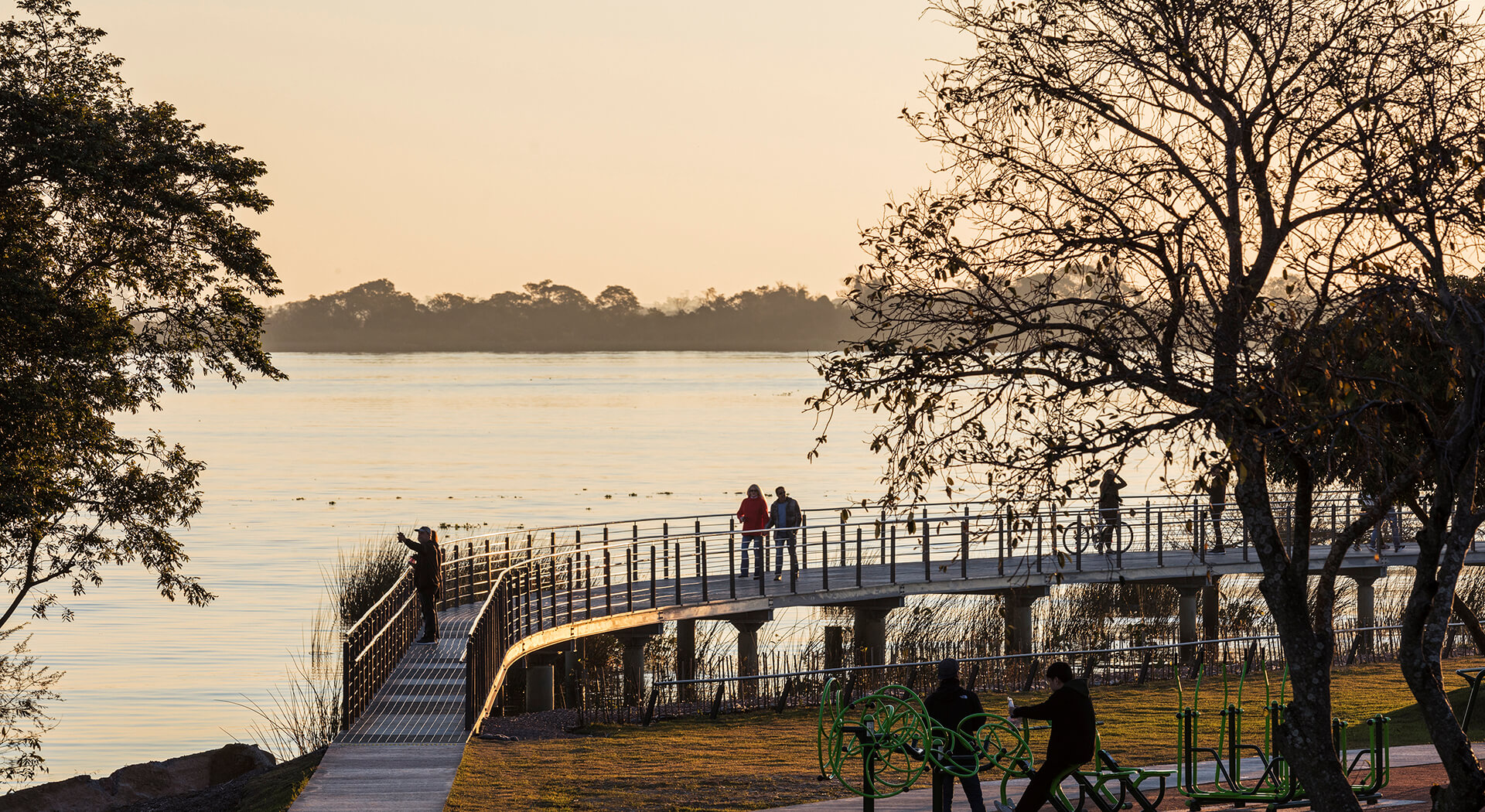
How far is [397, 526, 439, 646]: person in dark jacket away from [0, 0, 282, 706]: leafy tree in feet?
12.3

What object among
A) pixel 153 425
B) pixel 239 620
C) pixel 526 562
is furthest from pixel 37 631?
pixel 153 425

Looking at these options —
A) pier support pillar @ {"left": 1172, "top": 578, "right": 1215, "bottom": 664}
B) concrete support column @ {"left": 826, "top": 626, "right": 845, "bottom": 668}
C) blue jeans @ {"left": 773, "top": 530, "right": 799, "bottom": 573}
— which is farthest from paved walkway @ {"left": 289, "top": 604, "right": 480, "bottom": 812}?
pier support pillar @ {"left": 1172, "top": 578, "right": 1215, "bottom": 664}

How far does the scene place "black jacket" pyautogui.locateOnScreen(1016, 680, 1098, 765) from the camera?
1132 centimetres

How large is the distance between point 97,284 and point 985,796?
16163 millimetres

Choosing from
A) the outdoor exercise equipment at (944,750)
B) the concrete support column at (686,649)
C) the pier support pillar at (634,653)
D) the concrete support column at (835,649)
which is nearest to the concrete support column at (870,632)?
the concrete support column at (835,649)

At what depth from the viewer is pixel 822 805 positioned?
14070mm

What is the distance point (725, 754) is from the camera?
18453 millimetres

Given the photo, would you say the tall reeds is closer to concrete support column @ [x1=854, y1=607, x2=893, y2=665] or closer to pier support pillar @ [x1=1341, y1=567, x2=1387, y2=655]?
concrete support column @ [x1=854, y1=607, x2=893, y2=665]

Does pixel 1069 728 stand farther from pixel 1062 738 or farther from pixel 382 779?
pixel 382 779

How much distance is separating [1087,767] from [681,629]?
522 inches

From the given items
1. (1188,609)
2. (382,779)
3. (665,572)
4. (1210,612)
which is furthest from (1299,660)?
(1210,612)

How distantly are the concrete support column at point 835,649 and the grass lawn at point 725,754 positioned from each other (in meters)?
6.75

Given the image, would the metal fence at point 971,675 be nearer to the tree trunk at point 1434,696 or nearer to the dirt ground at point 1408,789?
the dirt ground at point 1408,789

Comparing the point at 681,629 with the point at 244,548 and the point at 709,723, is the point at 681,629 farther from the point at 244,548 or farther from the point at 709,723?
the point at 244,548
